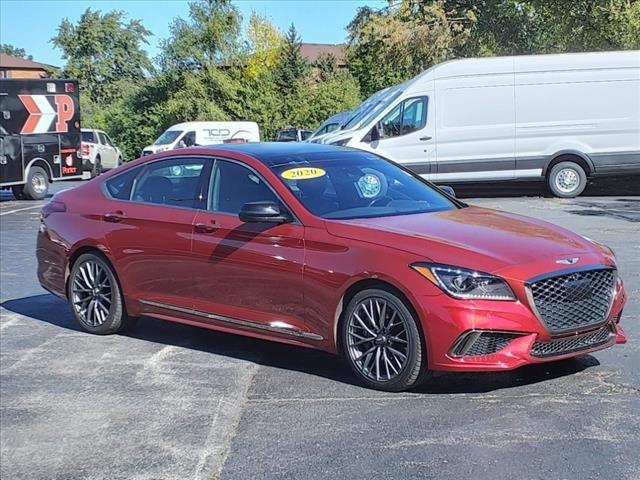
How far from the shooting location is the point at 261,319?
5.99 m

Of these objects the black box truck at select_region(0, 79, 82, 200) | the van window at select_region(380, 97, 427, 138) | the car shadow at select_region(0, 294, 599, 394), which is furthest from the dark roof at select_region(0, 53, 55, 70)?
the car shadow at select_region(0, 294, 599, 394)

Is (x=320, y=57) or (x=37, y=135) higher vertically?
(x=320, y=57)

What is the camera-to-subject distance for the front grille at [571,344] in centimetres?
508

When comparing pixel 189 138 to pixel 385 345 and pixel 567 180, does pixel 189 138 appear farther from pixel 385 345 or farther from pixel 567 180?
pixel 385 345

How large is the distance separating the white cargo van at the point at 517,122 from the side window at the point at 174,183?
10359 mm

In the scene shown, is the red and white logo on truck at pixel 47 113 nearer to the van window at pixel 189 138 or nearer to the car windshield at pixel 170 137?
the car windshield at pixel 170 137

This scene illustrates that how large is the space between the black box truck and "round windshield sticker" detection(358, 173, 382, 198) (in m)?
16.6

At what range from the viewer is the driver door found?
17.4 m

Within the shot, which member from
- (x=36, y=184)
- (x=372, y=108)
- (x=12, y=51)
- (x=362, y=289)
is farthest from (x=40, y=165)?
(x=12, y=51)

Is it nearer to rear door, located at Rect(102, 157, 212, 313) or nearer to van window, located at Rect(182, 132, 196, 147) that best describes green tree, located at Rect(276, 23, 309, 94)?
van window, located at Rect(182, 132, 196, 147)

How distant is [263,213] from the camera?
580 centimetres

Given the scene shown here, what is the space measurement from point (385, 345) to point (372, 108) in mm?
13508

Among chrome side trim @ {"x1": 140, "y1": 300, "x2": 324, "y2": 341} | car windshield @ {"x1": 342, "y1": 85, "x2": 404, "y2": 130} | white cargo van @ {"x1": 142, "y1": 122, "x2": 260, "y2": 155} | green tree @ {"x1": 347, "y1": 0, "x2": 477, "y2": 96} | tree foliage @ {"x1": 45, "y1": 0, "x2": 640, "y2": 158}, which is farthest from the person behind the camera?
green tree @ {"x1": 347, "y1": 0, "x2": 477, "y2": 96}

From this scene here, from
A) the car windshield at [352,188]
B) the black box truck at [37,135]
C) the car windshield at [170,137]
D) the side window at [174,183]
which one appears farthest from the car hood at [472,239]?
the car windshield at [170,137]
